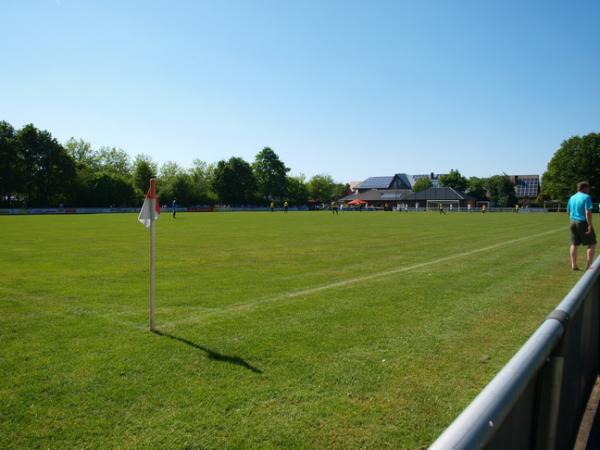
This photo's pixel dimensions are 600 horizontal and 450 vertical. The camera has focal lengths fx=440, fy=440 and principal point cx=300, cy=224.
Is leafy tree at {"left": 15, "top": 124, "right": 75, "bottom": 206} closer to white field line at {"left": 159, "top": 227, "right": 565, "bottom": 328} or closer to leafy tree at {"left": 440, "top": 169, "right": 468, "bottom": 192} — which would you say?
white field line at {"left": 159, "top": 227, "right": 565, "bottom": 328}

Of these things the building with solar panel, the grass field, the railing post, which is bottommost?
the grass field

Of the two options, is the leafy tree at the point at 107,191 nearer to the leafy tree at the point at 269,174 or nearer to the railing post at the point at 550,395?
the leafy tree at the point at 269,174

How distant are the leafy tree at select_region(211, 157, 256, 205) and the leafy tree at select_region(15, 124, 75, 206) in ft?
117

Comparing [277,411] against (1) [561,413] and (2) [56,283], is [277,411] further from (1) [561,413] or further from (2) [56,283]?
(2) [56,283]

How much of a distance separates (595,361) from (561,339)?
3191 millimetres

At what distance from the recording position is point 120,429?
12.1 ft

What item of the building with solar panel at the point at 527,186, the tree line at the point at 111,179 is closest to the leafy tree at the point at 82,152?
the tree line at the point at 111,179

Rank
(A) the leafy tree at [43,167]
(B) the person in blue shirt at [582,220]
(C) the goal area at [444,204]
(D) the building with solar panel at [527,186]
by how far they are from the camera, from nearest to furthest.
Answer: (B) the person in blue shirt at [582,220], (A) the leafy tree at [43,167], (C) the goal area at [444,204], (D) the building with solar panel at [527,186]

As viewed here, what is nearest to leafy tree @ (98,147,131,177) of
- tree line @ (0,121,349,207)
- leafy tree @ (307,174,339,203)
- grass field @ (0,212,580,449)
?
tree line @ (0,121,349,207)

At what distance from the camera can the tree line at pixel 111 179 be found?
76188 millimetres

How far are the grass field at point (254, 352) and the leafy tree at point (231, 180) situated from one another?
99.2 m

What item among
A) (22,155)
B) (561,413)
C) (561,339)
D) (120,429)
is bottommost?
(120,429)

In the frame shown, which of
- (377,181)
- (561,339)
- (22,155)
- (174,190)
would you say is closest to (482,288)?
(561,339)

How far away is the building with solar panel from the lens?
496 ft
